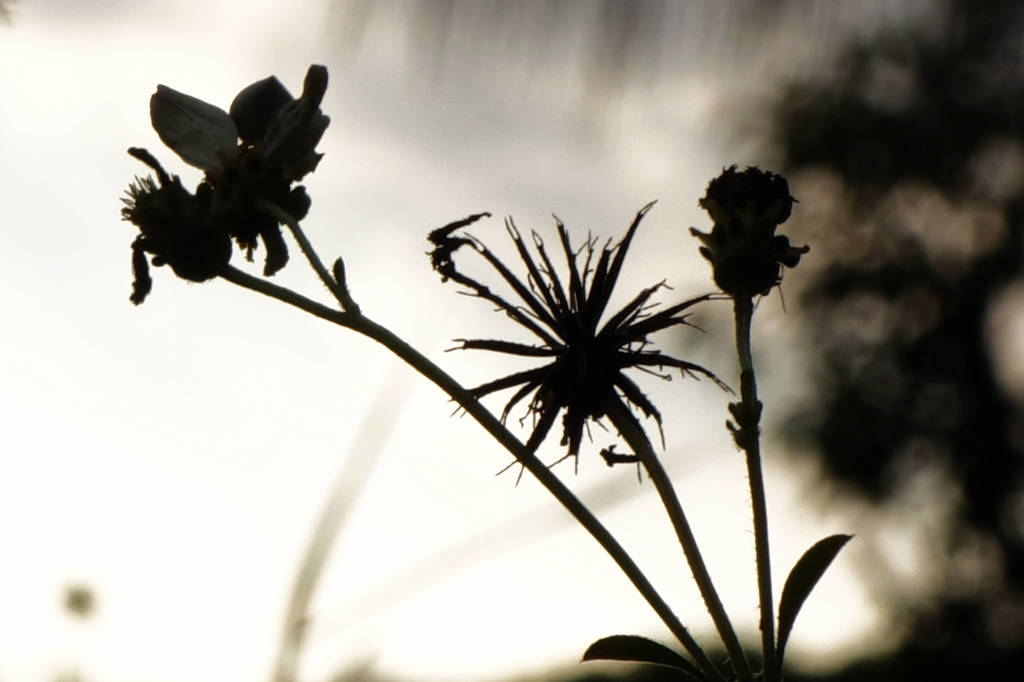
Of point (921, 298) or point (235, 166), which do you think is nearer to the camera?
Result: point (235, 166)

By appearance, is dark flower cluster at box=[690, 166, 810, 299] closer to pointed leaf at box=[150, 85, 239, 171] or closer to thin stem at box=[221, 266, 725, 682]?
thin stem at box=[221, 266, 725, 682]

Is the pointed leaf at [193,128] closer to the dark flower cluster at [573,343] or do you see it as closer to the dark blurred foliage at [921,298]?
the dark flower cluster at [573,343]

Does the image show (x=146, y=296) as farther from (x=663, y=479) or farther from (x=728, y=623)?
(x=728, y=623)

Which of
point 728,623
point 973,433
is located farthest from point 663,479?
point 973,433

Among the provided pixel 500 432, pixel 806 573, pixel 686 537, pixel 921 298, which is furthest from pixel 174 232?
pixel 921 298

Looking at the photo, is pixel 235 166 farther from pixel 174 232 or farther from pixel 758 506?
pixel 758 506

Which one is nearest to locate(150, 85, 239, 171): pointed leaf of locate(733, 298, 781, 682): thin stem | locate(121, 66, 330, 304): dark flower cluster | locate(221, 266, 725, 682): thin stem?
locate(121, 66, 330, 304): dark flower cluster
